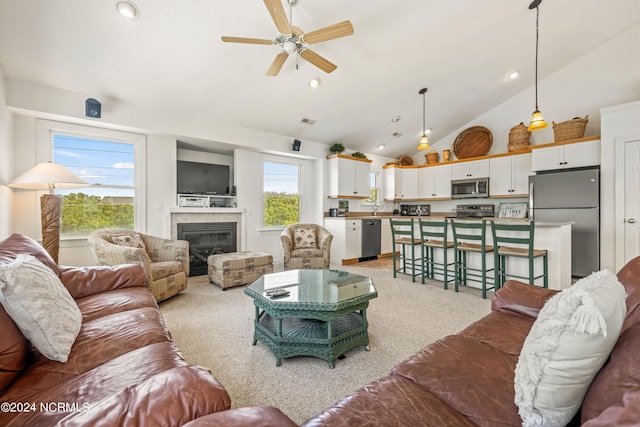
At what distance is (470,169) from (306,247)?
3.91 m

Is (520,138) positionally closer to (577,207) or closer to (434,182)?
(577,207)

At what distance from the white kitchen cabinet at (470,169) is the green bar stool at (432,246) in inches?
87.9

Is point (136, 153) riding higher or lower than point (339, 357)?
higher

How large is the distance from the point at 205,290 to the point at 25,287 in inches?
102

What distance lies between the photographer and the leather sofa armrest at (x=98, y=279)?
202 centimetres

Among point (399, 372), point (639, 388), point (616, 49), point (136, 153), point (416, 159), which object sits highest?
point (616, 49)

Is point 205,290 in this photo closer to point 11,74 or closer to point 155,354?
point 155,354

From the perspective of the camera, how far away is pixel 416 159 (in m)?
7.12

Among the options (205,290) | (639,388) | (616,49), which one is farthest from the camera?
(616,49)

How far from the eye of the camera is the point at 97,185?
3.77 meters

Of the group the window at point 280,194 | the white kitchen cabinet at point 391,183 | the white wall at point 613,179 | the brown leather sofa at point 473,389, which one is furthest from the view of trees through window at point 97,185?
the white wall at point 613,179

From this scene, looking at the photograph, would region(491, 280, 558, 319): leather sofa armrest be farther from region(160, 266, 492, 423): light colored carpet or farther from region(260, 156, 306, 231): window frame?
region(260, 156, 306, 231): window frame

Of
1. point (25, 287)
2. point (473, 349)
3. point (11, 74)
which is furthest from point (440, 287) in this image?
point (11, 74)

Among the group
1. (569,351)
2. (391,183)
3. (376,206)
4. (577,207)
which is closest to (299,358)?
(569,351)
